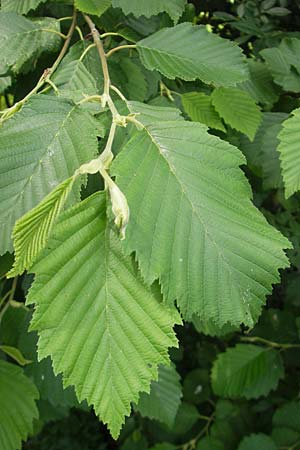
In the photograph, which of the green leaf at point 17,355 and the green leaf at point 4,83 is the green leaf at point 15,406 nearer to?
the green leaf at point 17,355

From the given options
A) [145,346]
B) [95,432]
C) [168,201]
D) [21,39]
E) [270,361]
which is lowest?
Result: [95,432]

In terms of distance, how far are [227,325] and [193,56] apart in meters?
0.83

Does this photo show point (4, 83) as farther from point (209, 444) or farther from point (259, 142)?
point (209, 444)

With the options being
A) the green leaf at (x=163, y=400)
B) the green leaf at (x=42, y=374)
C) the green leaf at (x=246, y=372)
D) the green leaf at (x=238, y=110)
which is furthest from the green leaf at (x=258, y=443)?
the green leaf at (x=238, y=110)

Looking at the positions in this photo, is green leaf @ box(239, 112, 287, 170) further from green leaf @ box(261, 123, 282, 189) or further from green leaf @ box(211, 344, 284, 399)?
green leaf @ box(211, 344, 284, 399)

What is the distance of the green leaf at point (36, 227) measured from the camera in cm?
60

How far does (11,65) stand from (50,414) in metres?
1.26

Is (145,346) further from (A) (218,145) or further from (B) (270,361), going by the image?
(B) (270,361)

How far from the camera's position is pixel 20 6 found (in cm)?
128

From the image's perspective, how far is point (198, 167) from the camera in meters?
0.76

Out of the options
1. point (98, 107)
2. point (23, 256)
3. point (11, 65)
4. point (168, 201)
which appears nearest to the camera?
point (23, 256)

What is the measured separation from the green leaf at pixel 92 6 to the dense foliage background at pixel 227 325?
101 millimetres

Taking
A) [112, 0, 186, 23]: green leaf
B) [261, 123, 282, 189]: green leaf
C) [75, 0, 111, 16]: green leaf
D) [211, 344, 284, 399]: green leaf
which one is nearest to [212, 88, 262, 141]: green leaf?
[261, 123, 282, 189]: green leaf

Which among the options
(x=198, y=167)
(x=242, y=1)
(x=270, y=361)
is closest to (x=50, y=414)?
(x=270, y=361)
